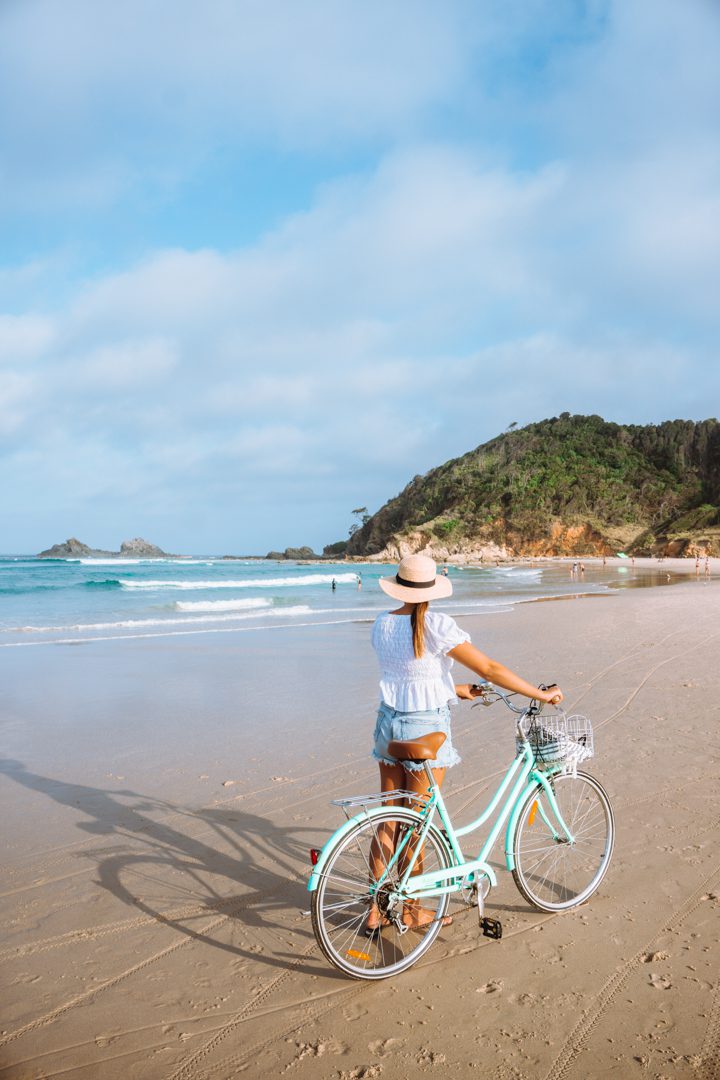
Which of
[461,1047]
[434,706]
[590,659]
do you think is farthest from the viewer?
[590,659]

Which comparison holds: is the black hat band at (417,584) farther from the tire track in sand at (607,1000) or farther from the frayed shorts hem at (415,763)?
the tire track in sand at (607,1000)

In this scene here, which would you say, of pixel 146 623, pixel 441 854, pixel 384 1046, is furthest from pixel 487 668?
pixel 146 623

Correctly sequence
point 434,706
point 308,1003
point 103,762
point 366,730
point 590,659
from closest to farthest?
point 308,1003, point 434,706, point 103,762, point 366,730, point 590,659

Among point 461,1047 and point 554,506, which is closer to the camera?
point 461,1047

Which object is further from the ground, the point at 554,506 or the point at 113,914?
the point at 554,506

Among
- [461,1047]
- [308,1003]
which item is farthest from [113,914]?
[461,1047]

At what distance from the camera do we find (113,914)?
3.89m

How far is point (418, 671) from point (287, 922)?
1.65 m

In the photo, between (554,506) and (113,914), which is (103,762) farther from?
(554,506)

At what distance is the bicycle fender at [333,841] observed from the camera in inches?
117

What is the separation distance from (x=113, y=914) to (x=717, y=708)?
688cm

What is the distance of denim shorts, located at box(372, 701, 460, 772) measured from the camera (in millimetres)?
3426

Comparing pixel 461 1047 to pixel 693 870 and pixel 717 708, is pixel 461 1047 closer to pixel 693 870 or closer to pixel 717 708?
pixel 693 870

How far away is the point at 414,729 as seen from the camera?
3424 millimetres
